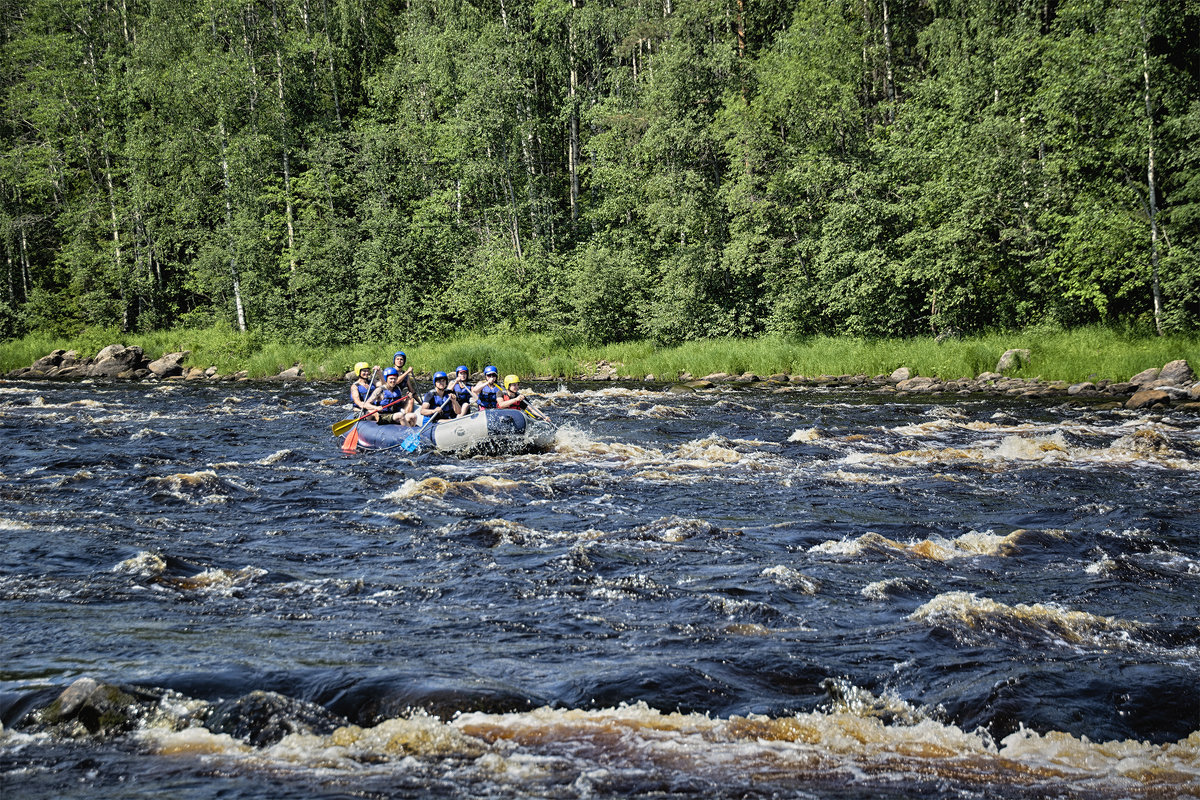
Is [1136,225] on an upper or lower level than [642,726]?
upper

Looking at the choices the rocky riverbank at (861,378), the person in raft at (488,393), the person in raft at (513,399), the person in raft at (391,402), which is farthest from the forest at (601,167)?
the person in raft at (391,402)

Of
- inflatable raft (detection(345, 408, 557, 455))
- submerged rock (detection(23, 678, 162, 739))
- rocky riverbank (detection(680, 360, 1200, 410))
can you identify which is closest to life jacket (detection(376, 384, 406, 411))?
inflatable raft (detection(345, 408, 557, 455))

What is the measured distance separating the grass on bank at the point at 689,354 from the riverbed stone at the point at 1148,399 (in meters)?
2.35

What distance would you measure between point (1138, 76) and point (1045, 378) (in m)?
7.75

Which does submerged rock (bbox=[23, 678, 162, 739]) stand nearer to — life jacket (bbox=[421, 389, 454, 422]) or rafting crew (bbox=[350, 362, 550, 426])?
rafting crew (bbox=[350, 362, 550, 426])

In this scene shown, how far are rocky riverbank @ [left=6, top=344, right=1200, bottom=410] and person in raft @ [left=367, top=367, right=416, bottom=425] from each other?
31.3ft

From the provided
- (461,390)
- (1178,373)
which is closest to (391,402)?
(461,390)

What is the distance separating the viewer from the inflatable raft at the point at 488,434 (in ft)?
48.5

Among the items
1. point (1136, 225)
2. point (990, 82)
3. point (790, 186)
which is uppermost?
point (990, 82)

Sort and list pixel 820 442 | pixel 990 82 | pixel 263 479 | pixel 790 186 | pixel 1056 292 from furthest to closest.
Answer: pixel 790 186 < pixel 990 82 < pixel 1056 292 < pixel 820 442 < pixel 263 479

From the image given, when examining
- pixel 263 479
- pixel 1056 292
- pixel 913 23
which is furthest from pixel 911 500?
pixel 913 23

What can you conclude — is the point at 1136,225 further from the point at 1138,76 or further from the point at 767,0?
the point at 767,0

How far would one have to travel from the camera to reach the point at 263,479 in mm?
12711

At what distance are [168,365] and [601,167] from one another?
18339 millimetres
